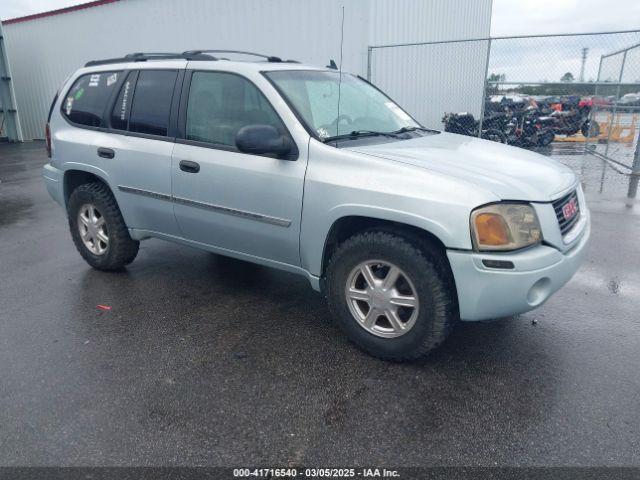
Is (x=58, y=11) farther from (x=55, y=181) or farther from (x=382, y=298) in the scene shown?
(x=382, y=298)

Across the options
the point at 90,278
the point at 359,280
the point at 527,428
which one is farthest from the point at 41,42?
the point at 527,428

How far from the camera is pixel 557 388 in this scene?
9.44 ft

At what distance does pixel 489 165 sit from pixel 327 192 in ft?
3.30

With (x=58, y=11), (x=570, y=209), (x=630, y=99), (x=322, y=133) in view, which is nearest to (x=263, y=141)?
(x=322, y=133)

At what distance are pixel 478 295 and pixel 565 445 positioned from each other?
0.81 m

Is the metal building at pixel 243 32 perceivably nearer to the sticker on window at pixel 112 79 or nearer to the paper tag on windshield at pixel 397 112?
the paper tag on windshield at pixel 397 112

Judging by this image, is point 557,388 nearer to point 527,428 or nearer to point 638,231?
point 527,428

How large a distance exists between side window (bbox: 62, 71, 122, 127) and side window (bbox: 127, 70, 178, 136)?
374mm

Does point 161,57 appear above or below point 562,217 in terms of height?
above

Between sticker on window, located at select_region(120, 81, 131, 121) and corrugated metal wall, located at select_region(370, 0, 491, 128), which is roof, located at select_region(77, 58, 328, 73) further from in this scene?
corrugated metal wall, located at select_region(370, 0, 491, 128)

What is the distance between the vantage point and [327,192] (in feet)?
10.3

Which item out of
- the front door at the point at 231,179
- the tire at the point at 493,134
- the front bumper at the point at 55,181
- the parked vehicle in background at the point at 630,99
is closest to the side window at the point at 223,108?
the front door at the point at 231,179

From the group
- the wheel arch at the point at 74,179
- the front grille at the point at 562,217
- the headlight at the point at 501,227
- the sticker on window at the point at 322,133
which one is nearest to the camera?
the headlight at the point at 501,227

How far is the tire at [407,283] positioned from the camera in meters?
2.90
